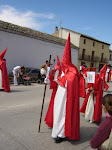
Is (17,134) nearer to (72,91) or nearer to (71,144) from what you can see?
(71,144)

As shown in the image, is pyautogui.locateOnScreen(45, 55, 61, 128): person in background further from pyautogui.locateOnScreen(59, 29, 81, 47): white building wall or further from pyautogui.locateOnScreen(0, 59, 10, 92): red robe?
pyautogui.locateOnScreen(59, 29, 81, 47): white building wall

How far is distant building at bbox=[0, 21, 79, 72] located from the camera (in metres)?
16.5

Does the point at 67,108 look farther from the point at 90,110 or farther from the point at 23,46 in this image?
the point at 23,46

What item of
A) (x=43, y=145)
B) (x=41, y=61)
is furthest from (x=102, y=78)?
(x=41, y=61)

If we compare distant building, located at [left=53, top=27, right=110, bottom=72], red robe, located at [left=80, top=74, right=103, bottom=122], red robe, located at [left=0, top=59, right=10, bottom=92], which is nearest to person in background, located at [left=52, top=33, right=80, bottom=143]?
red robe, located at [left=80, top=74, right=103, bottom=122]

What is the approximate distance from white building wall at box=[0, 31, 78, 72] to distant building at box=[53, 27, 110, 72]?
11.2 m

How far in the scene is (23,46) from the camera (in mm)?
18250

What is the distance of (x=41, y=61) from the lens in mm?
20828

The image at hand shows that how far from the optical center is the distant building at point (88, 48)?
32.8m

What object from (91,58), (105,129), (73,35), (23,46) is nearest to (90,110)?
(105,129)

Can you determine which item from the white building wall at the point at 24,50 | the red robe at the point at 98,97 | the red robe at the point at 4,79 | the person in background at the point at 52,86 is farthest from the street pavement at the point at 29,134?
the white building wall at the point at 24,50

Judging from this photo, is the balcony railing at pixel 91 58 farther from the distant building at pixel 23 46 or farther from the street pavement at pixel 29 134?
the street pavement at pixel 29 134

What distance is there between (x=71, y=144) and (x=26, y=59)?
1592 cm

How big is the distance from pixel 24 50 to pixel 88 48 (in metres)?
19.8
